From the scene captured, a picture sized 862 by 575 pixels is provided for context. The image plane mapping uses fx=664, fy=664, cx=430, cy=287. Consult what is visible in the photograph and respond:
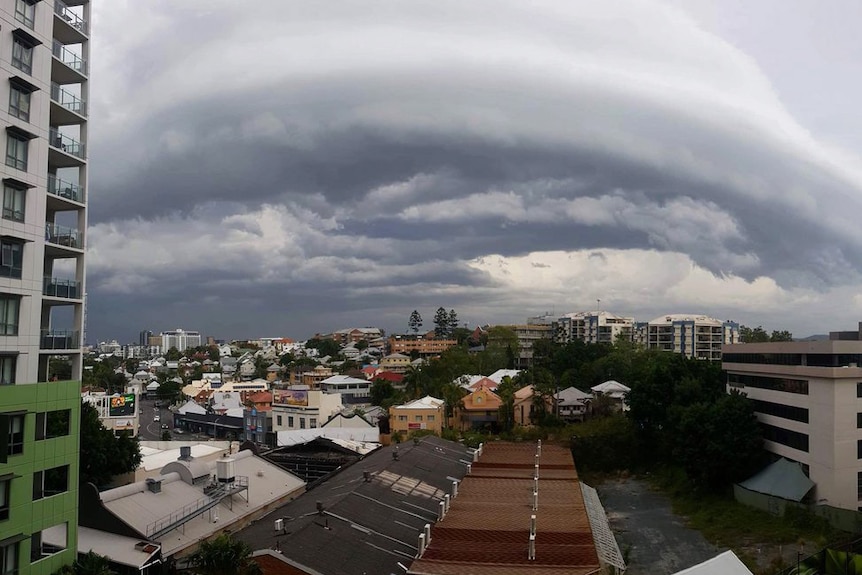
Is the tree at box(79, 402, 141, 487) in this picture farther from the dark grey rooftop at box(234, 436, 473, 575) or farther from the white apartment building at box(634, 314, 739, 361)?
the white apartment building at box(634, 314, 739, 361)

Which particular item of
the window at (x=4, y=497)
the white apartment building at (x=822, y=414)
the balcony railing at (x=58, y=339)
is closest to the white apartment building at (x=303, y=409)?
the white apartment building at (x=822, y=414)

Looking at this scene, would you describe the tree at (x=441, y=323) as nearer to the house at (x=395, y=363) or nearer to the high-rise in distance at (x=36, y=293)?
the house at (x=395, y=363)

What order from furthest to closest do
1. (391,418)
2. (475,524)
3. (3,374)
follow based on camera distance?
(391,418)
(475,524)
(3,374)

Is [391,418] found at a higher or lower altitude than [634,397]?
lower

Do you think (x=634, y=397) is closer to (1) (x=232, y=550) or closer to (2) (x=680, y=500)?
(2) (x=680, y=500)

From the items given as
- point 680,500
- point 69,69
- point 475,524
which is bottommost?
point 680,500

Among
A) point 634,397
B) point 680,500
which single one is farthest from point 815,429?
point 634,397

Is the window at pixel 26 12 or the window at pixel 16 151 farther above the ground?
the window at pixel 26 12
